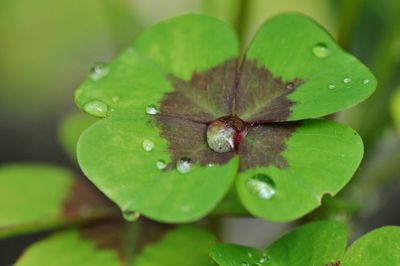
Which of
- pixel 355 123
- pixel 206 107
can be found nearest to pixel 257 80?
pixel 206 107

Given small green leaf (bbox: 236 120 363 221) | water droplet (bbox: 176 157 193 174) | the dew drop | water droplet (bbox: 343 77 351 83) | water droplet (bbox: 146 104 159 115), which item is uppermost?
water droplet (bbox: 146 104 159 115)

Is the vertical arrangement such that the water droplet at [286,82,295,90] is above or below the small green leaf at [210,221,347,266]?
above

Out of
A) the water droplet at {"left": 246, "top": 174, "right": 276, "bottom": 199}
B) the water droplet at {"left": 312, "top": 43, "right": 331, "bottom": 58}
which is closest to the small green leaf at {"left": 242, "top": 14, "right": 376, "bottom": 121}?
the water droplet at {"left": 312, "top": 43, "right": 331, "bottom": 58}

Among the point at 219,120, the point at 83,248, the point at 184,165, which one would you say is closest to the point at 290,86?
the point at 219,120

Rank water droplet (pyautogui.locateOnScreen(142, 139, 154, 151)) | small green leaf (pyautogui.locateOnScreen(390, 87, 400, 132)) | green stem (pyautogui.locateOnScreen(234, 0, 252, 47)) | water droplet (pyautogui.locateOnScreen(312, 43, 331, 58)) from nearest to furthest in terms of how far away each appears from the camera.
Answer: water droplet (pyautogui.locateOnScreen(142, 139, 154, 151))
water droplet (pyautogui.locateOnScreen(312, 43, 331, 58))
small green leaf (pyautogui.locateOnScreen(390, 87, 400, 132))
green stem (pyautogui.locateOnScreen(234, 0, 252, 47))

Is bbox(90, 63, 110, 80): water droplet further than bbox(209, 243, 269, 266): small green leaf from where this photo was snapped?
Yes

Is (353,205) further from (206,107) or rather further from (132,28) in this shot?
(132,28)

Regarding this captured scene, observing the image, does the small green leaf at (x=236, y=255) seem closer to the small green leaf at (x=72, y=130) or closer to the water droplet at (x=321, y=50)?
the water droplet at (x=321, y=50)

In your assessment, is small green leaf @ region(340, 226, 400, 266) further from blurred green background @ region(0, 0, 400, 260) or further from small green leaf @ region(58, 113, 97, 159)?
small green leaf @ region(58, 113, 97, 159)
